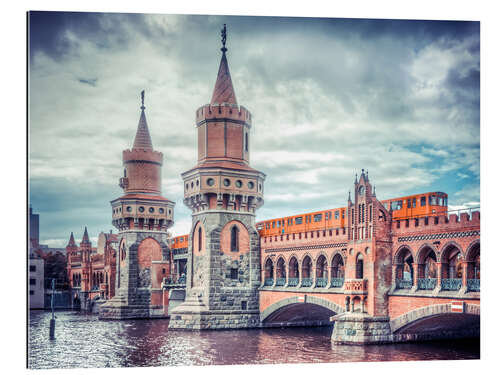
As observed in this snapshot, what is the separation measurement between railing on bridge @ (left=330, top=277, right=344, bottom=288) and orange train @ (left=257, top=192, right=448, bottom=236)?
2.58 metres

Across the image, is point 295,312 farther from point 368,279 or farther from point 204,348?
point 204,348

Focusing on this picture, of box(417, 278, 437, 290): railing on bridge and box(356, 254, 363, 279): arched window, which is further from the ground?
box(356, 254, 363, 279): arched window

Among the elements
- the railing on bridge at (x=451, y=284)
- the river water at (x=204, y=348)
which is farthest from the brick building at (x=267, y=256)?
the river water at (x=204, y=348)

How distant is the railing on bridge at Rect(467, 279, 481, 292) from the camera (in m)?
21.2

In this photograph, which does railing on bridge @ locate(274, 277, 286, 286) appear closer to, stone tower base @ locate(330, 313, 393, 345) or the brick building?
the brick building

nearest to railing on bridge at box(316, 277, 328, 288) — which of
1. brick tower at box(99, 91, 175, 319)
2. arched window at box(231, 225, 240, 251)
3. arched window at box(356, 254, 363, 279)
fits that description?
arched window at box(356, 254, 363, 279)

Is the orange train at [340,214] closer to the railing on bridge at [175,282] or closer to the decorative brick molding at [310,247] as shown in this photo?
the decorative brick molding at [310,247]

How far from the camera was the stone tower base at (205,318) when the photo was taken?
102 ft

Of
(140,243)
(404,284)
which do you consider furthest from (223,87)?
(140,243)

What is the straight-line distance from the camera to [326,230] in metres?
28.8

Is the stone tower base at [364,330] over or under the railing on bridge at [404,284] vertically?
under

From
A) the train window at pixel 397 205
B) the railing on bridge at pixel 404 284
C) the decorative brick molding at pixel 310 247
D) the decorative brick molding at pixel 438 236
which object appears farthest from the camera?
the decorative brick molding at pixel 310 247

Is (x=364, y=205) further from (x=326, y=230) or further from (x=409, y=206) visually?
(x=326, y=230)

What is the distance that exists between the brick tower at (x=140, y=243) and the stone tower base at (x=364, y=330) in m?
17.7
